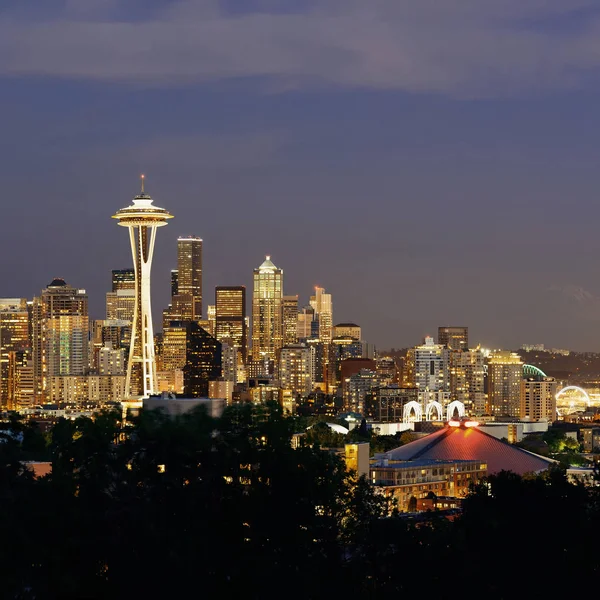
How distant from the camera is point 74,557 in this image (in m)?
34.0

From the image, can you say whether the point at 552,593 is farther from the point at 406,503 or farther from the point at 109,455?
the point at 406,503

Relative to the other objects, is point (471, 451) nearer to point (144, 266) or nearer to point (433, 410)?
point (144, 266)

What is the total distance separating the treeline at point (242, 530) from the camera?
33938 mm

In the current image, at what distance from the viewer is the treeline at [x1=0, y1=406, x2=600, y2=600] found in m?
33.9

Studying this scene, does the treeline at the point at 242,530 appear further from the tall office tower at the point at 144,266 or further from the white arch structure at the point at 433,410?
the white arch structure at the point at 433,410

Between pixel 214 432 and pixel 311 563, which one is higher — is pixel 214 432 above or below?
above

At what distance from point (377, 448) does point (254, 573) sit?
91.7m

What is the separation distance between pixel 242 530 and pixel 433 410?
153705 millimetres

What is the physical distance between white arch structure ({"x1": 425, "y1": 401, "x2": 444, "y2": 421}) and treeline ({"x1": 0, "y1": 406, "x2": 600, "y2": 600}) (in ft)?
432

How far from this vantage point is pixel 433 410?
189125mm

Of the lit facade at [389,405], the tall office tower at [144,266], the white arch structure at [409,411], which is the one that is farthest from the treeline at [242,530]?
the lit facade at [389,405]

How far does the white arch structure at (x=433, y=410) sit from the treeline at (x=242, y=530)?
132 metres

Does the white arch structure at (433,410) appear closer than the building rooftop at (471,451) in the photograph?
No

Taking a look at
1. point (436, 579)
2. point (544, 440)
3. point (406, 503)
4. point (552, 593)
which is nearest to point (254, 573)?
point (436, 579)
